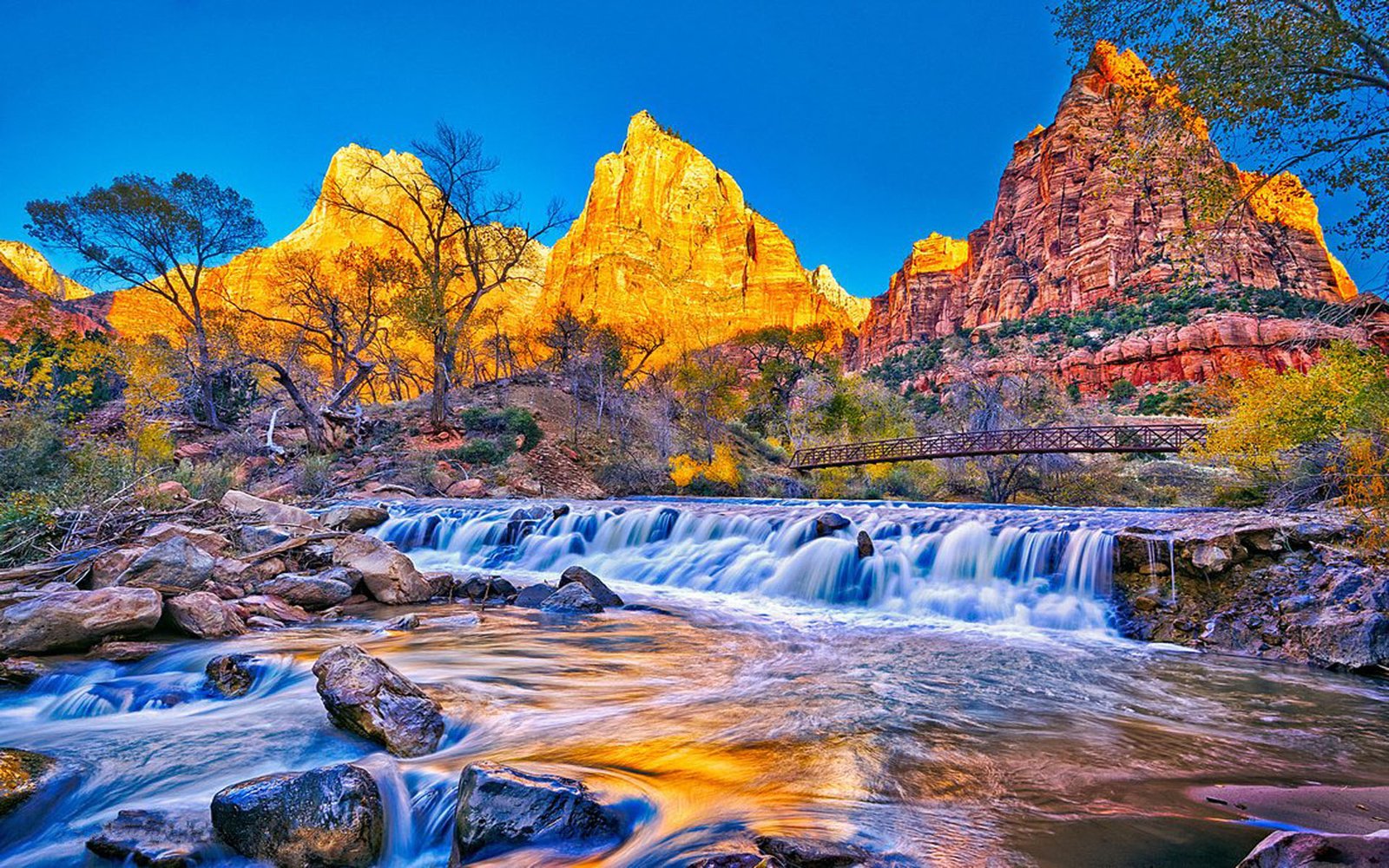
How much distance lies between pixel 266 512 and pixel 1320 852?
13462 mm

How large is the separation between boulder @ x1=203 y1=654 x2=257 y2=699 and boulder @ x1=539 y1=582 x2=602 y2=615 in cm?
392

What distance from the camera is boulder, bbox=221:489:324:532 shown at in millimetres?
10602

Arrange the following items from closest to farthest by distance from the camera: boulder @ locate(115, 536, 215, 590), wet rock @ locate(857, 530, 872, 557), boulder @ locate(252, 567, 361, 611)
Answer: boulder @ locate(115, 536, 215, 590), boulder @ locate(252, 567, 361, 611), wet rock @ locate(857, 530, 872, 557)

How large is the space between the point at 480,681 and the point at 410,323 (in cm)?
2444

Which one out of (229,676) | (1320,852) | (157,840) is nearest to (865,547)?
(229,676)

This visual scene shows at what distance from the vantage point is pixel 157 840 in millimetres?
2672

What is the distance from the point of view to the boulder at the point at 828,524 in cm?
1211

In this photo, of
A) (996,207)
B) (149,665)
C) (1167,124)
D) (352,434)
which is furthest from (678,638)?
(996,207)

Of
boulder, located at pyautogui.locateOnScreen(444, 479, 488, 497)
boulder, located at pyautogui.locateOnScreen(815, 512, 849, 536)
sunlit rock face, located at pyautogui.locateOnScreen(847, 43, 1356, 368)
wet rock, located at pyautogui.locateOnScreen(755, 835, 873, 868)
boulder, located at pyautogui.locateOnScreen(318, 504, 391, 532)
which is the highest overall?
sunlit rock face, located at pyautogui.locateOnScreen(847, 43, 1356, 368)

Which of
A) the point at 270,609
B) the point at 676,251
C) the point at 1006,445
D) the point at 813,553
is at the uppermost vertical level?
the point at 676,251

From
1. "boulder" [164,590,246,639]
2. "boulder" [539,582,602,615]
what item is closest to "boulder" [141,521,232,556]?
"boulder" [164,590,246,639]

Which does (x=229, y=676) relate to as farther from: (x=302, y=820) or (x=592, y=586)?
(x=592, y=586)

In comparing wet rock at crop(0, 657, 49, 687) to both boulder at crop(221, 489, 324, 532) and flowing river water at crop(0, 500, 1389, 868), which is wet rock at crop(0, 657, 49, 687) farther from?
boulder at crop(221, 489, 324, 532)

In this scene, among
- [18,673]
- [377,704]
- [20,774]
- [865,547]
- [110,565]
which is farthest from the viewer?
[865,547]
